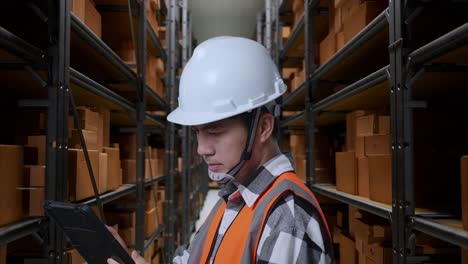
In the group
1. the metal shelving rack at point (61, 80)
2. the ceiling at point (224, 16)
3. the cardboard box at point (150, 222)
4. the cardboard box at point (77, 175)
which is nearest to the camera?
the metal shelving rack at point (61, 80)

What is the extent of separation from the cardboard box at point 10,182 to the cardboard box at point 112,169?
1266 mm

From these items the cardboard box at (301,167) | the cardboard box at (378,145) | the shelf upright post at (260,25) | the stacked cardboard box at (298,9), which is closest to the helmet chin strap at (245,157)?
the cardboard box at (378,145)

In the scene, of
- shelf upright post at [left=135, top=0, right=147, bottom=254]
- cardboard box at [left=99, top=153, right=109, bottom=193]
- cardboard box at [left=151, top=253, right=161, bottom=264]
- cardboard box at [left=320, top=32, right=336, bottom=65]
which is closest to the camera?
cardboard box at [left=99, top=153, right=109, bottom=193]

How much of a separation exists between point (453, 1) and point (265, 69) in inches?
41.5

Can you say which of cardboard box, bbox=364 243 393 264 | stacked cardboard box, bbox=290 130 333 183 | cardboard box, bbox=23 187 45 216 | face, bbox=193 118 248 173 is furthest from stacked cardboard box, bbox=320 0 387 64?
cardboard box, bbox=23 187 45 216

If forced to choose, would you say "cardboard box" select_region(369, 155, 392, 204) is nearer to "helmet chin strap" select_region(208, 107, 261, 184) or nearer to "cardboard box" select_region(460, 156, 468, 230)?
"cardboard box" select_region(460, 156, 468, 230)

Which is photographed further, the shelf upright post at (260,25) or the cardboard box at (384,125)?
the shelf upright post at (260,25)

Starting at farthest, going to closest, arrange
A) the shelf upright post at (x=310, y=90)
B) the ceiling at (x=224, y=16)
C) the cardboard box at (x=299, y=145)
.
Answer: the ceiling at (x=224, y=16) → the cardboard box at (x=299, y=145) → the shelf upright post at (x=310, y=90)

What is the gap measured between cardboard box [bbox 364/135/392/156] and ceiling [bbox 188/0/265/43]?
21.7ft

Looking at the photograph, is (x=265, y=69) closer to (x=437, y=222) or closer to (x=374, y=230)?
(x=437, y=222)

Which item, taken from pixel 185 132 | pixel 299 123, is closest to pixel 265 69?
pixel 299 123

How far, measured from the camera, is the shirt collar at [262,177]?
4.71 feet

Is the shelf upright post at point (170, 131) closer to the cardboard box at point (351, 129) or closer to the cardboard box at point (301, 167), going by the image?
the cardboard box at point (301, 167)

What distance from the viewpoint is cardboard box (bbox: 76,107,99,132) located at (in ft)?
8.38
